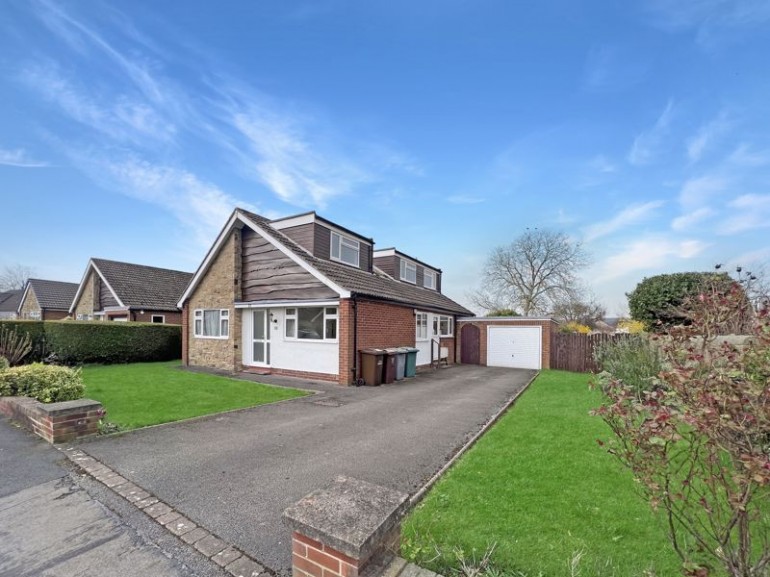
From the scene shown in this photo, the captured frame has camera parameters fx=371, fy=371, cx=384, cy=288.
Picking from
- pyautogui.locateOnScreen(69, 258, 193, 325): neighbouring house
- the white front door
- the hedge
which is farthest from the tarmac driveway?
pyautogui.locateOnScreen(69, 258, 193, 325): neighbouring house

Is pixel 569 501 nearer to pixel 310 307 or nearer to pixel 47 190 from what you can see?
pixel 310 307

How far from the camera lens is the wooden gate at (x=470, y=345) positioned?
19562 millimetres

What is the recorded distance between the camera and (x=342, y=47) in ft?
34.8

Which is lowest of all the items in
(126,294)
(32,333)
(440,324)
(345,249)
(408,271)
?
(32,333)

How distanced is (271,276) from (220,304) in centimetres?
320

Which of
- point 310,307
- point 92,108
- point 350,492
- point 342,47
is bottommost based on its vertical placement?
point 350,492

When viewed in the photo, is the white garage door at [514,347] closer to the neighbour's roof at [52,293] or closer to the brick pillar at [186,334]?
the brick pillar at [186,334]

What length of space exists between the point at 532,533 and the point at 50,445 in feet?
22.0

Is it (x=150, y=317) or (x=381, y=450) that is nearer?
(x=381, y=450)

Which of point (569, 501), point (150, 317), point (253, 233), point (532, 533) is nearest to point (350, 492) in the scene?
point (532, 533)

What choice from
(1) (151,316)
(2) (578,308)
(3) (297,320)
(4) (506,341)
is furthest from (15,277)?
(2) (578,308)

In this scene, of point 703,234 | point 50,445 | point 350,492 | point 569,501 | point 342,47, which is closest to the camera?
point 350,492

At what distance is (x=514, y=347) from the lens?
59.5 ft

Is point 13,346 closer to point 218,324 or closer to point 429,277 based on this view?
point 218,324
